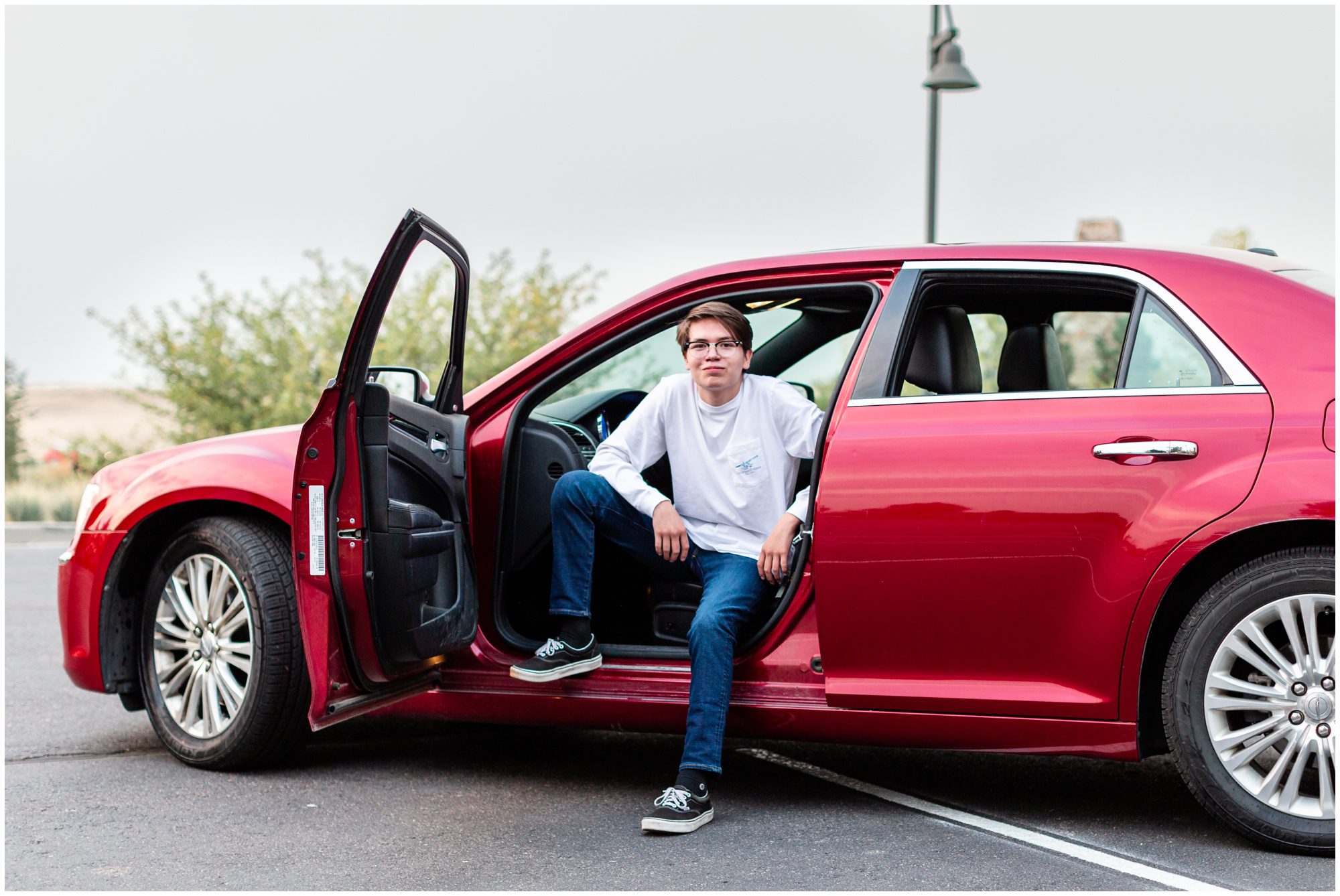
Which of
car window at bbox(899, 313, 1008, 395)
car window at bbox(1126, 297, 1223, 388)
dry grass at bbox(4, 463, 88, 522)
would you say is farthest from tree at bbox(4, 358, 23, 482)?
car window at bbox(1126, 297, 1223, 388)

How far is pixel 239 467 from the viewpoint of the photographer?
15.2 feet

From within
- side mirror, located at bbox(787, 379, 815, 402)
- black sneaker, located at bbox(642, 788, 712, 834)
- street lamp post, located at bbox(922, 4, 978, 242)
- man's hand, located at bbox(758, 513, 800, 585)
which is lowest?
black sneaker, located at bbox(642, 788, 712, 834)

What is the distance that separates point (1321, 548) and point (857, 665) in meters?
1.22

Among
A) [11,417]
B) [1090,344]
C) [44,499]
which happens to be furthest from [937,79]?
[11,417]

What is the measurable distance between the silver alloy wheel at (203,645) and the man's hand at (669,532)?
1.35 m

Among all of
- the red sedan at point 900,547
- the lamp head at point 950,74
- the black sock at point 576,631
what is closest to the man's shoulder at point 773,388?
the red sedan at point 900,547

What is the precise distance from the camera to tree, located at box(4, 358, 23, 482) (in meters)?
20.1

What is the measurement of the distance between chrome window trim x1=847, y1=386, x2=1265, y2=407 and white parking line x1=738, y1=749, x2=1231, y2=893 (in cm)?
119

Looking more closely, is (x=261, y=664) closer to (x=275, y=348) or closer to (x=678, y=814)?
(x=678, y=814)

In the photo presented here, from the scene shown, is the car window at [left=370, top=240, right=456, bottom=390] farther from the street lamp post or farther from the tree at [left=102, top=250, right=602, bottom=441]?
the street lamp post

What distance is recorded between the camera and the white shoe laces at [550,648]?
4207 millimetres

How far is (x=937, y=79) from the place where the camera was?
12.0 metres

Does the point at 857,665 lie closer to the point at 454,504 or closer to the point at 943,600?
the point at 943,600

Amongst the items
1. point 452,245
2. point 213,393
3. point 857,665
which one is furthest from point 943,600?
point 213,393
